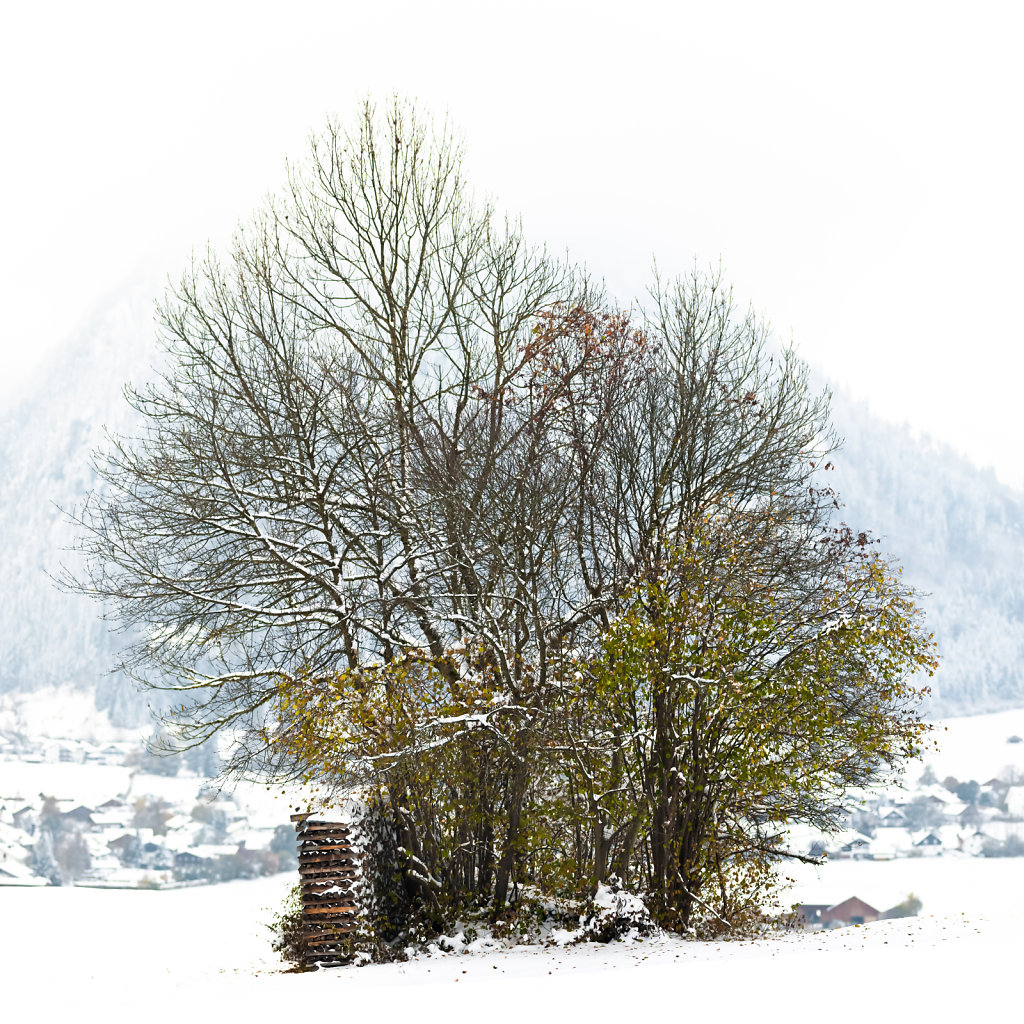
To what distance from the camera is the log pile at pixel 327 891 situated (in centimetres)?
1437

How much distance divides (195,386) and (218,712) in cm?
484

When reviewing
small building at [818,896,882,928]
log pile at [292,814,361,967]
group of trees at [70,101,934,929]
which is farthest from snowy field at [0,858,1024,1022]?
small building at [818,896,882,928]

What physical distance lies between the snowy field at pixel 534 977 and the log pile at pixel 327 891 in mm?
641

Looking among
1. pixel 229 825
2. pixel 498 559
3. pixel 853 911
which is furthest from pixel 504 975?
pixel 229 825

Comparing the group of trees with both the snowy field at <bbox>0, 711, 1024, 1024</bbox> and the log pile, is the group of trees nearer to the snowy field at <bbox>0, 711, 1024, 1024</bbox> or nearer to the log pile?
the log pile

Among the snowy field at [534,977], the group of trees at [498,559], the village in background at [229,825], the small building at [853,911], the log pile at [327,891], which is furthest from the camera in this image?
the village in background at [229,825]

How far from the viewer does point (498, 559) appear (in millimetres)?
13727

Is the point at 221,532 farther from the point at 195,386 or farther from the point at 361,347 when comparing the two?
the point at 361,347

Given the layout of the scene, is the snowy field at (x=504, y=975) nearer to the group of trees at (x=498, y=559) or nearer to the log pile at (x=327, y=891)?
the log pile at (x=327, y=891)

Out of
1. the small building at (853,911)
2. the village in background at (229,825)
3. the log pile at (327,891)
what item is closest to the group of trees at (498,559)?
the log pile at (327,891)

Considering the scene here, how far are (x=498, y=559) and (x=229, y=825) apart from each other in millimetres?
89826

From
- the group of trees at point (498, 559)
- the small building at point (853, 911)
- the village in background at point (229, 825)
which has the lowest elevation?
the small building at point (853, 911)

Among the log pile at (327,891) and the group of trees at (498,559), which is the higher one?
the group of trees at (498,559)

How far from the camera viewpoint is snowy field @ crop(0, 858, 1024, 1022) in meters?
8.55
